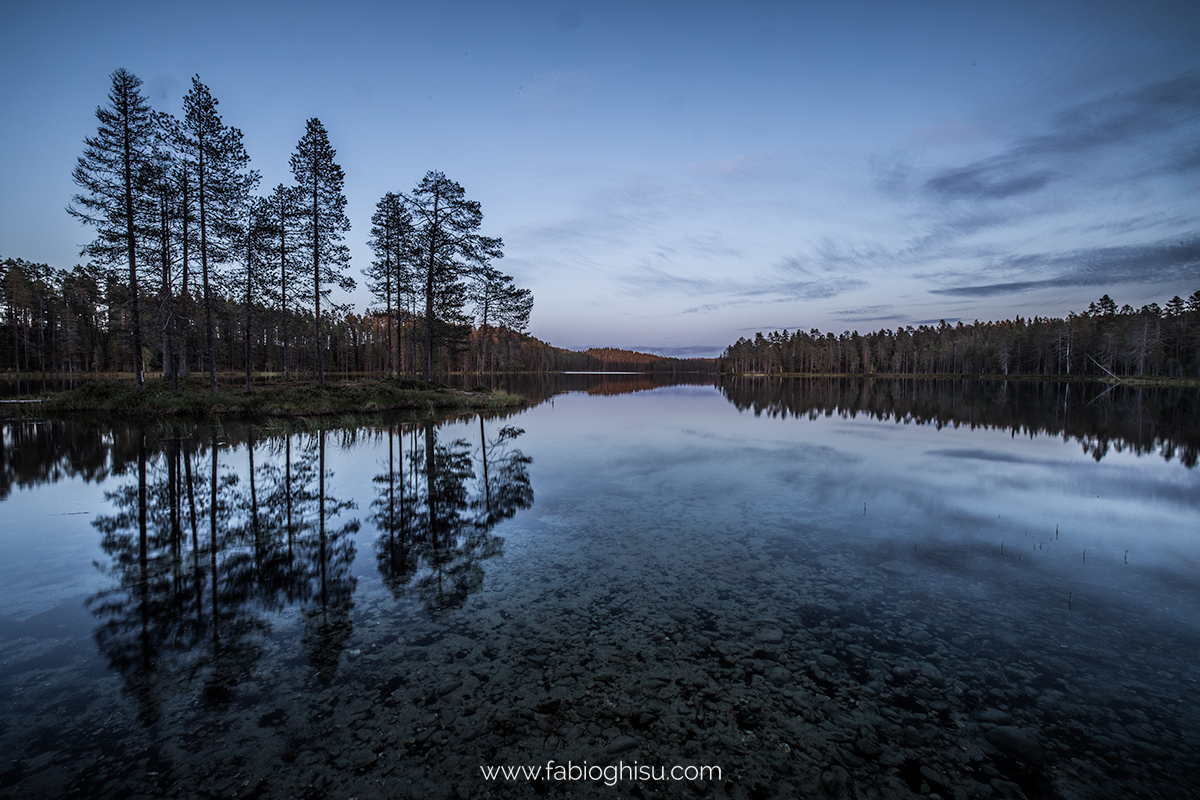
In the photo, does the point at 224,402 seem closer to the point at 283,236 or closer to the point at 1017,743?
the point at 283,236

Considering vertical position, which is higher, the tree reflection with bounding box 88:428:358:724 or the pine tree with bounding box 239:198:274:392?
the pine tree with bounding box 239:198:274:392

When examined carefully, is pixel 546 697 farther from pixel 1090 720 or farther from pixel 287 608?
pixel 1090 720

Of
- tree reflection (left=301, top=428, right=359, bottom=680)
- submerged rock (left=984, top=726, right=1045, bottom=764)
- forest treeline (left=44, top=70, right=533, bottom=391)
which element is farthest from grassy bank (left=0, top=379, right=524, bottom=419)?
submerged rock (left=984, top=726, right=1045, bottom=764)

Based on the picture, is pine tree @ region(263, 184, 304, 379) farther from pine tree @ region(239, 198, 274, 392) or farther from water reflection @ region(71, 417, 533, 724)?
water reflection @ region(71, 417, 533, 724)

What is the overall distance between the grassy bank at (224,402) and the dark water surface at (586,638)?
1290 cm

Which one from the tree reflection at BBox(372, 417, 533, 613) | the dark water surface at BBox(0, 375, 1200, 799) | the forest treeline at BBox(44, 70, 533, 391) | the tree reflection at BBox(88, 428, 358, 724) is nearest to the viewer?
the dark water surface at BBox(0, 375, 1200, 799)

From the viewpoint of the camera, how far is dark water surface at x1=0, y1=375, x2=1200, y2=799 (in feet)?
13.3

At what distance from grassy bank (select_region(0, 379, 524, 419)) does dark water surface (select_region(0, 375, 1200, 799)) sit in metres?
12.9

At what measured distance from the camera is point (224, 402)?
2681cm

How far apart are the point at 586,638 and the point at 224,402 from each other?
29.8 metres

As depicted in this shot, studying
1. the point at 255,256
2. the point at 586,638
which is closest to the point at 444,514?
the point at 586,638

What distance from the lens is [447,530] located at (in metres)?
10.1

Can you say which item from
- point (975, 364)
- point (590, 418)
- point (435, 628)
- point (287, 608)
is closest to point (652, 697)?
point (435, 628)

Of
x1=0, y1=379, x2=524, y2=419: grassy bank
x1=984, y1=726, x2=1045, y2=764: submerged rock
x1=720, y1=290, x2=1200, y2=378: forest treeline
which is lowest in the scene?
x1=984, y1=726, x2=1045, y2=764: submerged rock
